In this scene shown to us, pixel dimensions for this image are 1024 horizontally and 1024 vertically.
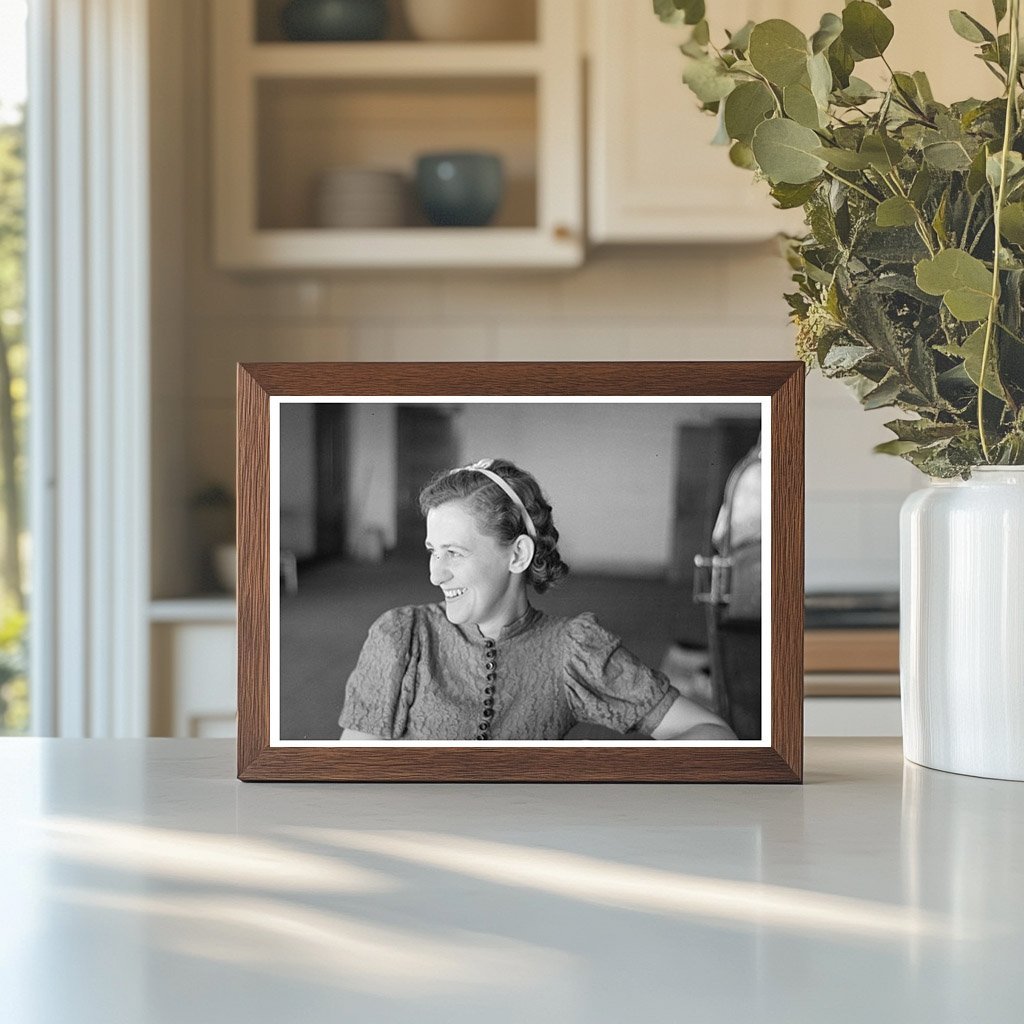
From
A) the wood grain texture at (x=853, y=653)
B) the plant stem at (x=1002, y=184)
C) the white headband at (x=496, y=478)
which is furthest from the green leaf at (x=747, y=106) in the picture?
the wood grain texture at (x=853, y=653)

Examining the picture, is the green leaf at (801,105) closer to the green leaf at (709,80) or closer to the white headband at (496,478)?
the green leaf at (709,80)

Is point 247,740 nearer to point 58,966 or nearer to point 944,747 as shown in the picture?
point 58,966

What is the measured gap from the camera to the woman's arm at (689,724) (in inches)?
24.8

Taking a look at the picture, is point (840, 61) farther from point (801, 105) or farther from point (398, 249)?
point (398, 249)

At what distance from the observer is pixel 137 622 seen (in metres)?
2.09

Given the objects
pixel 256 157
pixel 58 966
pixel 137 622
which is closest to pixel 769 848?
pixel 58 966

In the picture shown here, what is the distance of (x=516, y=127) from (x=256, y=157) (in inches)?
21.9

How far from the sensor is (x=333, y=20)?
7.68ft

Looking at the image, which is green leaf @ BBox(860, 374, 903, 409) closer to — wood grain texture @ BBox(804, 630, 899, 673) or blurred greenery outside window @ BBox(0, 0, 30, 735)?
wood grain texture @ BBox(804, 630, 899, 673)

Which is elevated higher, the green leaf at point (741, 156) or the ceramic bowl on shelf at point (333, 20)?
the ceramic bowl on shelf at point (333, 20)

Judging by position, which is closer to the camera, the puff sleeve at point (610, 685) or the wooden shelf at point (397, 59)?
the puff sleeve at point (610, 685)

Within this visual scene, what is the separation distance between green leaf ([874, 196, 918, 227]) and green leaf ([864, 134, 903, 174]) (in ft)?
0.06

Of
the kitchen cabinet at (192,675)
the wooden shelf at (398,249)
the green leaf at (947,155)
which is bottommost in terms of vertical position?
the kitchen cabinet at (192,675)

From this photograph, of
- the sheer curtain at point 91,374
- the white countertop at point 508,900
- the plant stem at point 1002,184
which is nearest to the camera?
the white countertop at point 508,900
